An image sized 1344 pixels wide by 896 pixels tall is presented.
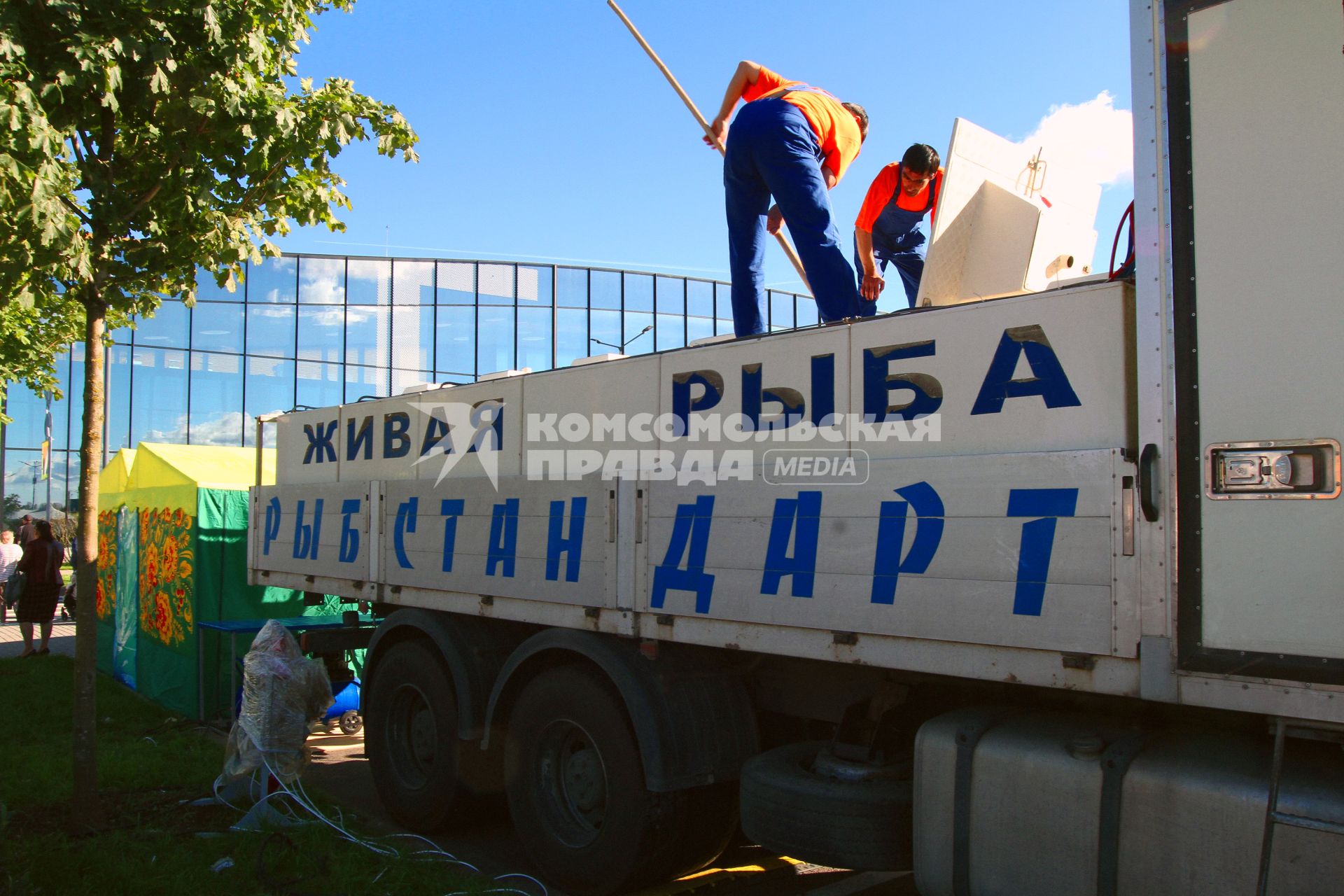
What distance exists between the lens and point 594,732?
4441 mm

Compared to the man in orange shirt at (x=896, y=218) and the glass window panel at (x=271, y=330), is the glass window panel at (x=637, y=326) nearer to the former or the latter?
the glass window panel at (x=271, y=330)

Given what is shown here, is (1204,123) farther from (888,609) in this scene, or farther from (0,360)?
(0,360)

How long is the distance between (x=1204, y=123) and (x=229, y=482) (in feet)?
29.2

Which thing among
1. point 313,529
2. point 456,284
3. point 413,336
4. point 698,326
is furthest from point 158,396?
point 313,529

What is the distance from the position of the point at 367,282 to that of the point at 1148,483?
28.4m

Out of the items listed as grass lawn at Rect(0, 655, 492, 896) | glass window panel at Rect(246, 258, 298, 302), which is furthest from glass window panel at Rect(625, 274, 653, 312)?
grass lawn at Rect(0, 655, 492, 896)

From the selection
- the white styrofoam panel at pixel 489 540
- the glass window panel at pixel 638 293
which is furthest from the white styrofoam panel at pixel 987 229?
the glass window panel at pixel 638 293

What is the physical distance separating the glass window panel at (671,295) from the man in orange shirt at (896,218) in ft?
81.7

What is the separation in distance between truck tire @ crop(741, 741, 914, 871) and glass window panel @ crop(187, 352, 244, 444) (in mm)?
26549

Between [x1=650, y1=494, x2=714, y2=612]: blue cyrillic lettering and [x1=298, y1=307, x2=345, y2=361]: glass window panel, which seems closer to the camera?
[x1=650, y1=494, x2=714, y2=612]: blue cyrillic lettering

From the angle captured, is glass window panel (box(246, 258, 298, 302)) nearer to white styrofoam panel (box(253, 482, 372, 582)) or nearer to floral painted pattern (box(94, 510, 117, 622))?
floral painted pattern (box(94, 510, 117, 622))

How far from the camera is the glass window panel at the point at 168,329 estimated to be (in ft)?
87.1

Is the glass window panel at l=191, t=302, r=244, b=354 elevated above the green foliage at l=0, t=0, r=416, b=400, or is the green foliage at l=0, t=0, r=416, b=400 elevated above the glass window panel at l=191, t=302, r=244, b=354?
the glass window panel at l=191, t=302, r=244, b=354

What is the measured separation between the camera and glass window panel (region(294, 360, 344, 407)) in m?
28.5
